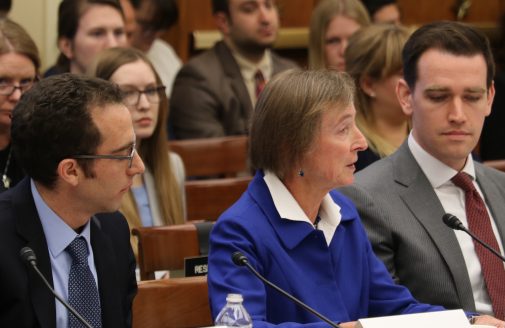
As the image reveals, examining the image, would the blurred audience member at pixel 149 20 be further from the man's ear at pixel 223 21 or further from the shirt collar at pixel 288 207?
the shirt collar at pixel 288 207

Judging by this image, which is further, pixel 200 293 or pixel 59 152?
pixel 200 293

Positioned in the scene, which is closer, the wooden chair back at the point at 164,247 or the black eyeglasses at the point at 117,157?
the black eyeglasses at the point at 117,157

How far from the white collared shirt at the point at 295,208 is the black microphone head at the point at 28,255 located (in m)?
0.63

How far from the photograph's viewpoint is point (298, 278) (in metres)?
2.42

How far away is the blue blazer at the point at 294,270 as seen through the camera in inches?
92.0

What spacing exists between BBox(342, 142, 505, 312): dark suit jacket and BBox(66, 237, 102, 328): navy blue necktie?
842mm

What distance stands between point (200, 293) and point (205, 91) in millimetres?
2392

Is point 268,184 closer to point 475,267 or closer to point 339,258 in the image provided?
point 339,258

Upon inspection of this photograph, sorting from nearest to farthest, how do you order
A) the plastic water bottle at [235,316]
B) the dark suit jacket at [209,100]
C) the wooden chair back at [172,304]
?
1. the plastic water bottle at [235,316]
2. the wooden chair back at [172,304]
3. the dark suit jacket at [209,100]

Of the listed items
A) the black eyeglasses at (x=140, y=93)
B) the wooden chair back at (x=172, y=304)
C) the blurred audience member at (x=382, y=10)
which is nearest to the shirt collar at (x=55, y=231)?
the wooden chair back at (x=172, y=304)

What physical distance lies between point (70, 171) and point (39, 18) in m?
3.06

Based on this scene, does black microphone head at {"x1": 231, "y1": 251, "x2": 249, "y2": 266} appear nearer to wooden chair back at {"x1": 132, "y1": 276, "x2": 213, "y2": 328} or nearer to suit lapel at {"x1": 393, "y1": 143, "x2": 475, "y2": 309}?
wooden chair back at {"x1": 132, "y1": 276, "x2": 213, "y2": 328}

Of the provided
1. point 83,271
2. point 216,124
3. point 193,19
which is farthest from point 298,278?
point 193,19

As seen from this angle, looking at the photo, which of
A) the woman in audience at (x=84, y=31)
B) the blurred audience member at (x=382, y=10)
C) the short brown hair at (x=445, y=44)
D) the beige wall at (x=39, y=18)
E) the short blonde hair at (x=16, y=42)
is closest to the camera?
the short brown hair at (x=445, y=44)
